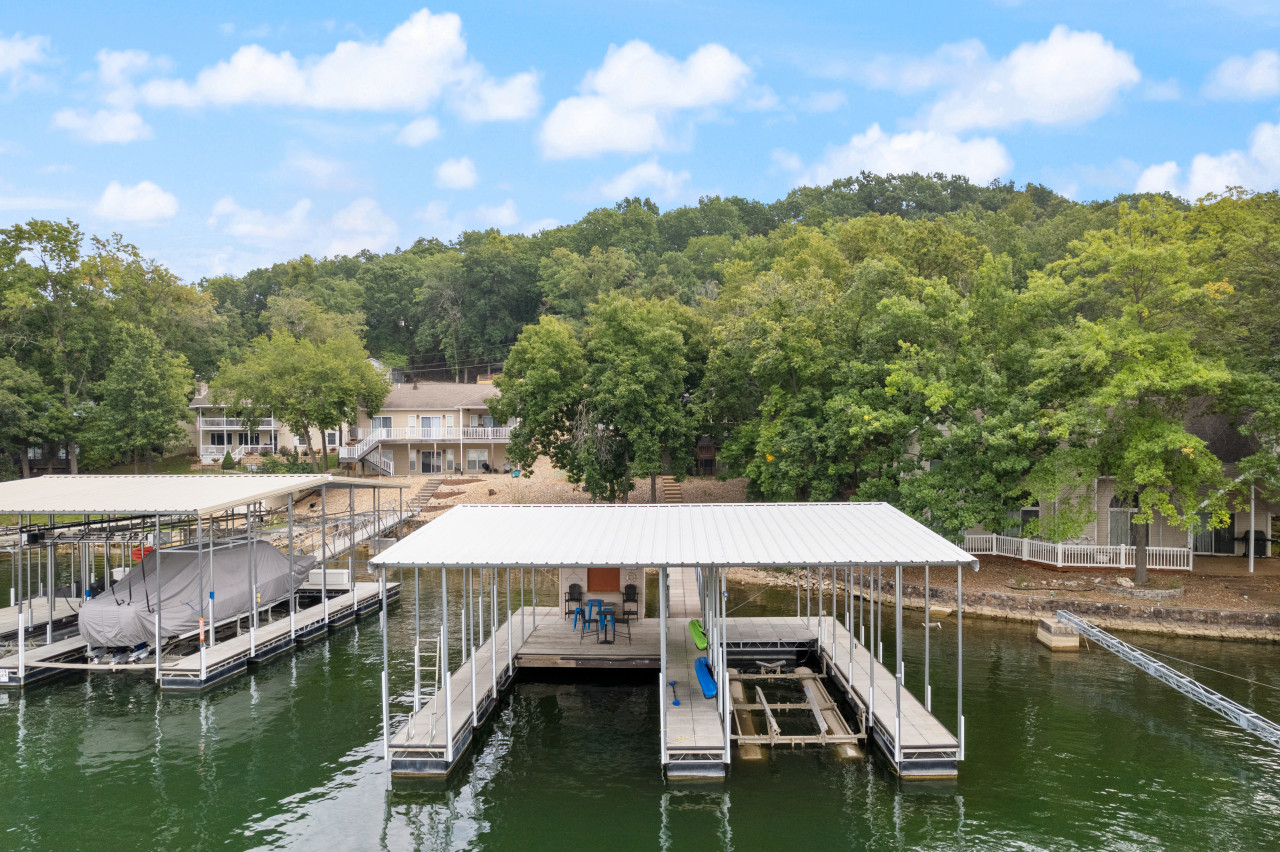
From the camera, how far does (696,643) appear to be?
19.6 meters

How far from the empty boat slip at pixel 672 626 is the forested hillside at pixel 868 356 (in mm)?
9021

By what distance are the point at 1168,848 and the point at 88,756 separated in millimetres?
18581

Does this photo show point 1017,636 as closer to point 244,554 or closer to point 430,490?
point 244,554

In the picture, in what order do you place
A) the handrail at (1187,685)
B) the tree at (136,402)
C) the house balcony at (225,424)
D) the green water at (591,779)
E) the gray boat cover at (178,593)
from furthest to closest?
the house balcony at (225,424) → the tree at (136,402) → the gray boat cover at (178,593) → the handrail at (1187,685) → the green water at (591,779)

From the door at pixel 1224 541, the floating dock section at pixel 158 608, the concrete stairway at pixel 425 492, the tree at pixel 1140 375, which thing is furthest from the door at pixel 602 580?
the concrete stairway at pixel 425 492

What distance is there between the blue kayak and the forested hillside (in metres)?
12.5

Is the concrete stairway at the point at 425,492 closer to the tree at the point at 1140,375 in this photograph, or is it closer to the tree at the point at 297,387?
the tree at the point at 297,387

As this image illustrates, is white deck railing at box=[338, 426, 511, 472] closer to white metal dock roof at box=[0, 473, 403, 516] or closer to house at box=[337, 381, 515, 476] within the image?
house at box=[337, 381, 515, 476]

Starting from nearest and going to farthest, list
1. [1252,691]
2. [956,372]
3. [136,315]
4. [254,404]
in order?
[1252,691] < [956,372] < [254,404] < [136,315]

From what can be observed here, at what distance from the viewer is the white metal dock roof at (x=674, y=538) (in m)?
14.3

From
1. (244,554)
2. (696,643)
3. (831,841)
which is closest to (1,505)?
(244,554)

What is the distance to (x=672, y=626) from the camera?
2219 cm

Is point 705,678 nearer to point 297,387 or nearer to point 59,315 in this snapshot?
point 297,387

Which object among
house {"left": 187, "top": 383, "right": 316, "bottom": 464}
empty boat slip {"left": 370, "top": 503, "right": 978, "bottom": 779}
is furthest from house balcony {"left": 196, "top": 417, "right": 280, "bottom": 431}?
empty boat slip {"left": 370, "top": 503, "right": 978, "bottom": 779}
